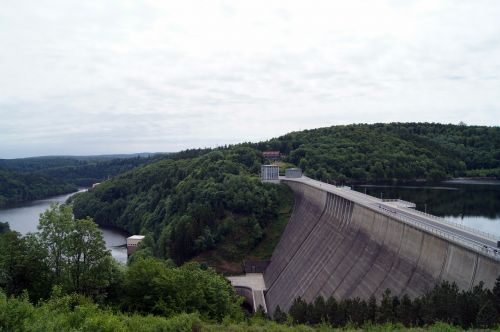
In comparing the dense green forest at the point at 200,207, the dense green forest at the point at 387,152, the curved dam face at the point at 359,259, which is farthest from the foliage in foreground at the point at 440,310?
the dense green forest at the point at 387,152

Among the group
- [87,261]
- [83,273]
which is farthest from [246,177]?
[83,273]

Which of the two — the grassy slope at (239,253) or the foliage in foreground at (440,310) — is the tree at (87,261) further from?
the grassy slope at (239,253)

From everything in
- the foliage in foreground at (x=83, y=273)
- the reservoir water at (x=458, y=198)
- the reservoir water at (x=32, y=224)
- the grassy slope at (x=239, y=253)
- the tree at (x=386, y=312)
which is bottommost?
the reservoir water at (x=32, y=224)

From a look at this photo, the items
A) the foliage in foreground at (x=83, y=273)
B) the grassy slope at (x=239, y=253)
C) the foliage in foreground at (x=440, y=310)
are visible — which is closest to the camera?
the foliage in foreground at (x=440, y=310)

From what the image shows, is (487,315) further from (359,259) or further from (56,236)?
(56,236)

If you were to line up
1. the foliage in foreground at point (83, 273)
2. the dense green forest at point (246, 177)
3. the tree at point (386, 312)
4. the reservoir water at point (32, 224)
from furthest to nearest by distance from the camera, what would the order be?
the reservoir water at point (32, 224) → the dense green forest at point (246, 177) → the foliage in foreground at point (83, 273) → the tree at point (386, 312)

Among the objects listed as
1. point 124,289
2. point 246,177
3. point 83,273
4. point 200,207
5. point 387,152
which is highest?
point 387,152

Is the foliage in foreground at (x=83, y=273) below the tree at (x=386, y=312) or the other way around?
the other way around
